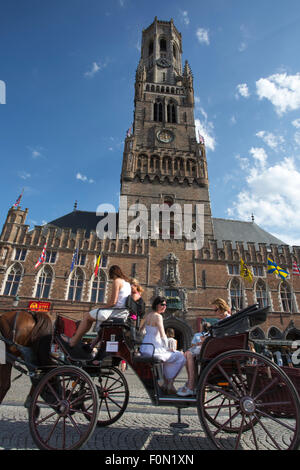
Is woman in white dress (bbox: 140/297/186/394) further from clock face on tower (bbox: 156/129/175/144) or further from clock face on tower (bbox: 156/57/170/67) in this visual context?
clock face on tower (bbox: 156/57/170/67)

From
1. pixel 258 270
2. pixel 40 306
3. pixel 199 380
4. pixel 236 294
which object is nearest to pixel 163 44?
pixel 258 270

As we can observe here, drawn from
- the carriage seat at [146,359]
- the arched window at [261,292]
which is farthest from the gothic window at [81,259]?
the carriage seat at [146,359]

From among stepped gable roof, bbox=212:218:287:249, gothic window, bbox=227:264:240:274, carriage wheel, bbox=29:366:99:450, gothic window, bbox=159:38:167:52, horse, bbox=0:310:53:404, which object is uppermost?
gothic window, bbox=159:38:167:52

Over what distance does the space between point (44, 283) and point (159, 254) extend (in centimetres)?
848

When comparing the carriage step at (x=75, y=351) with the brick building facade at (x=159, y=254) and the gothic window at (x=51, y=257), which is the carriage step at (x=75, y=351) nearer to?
the brick building facade at (x=159, y=254)

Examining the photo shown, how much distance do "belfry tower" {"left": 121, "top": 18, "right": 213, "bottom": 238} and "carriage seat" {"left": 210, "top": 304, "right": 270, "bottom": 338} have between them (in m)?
17.7

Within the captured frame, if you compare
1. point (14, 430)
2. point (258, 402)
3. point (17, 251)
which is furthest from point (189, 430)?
point (17, 251)

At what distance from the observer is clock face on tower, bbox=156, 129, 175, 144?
973 inches

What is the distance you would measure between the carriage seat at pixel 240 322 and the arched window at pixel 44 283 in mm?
16401

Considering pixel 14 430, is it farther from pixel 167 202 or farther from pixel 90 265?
pixel 167 202

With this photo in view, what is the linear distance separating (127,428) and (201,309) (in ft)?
47.7

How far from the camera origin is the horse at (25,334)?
3324 millimetres

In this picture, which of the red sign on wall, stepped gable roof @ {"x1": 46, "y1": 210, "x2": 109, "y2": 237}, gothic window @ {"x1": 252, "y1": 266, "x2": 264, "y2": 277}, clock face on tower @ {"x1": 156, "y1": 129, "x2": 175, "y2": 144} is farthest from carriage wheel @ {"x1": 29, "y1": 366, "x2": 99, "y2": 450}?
clock face on tower @ {"x1": 156, "y1": 129, "x2": 175, "y2": 144}

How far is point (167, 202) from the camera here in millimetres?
21547
